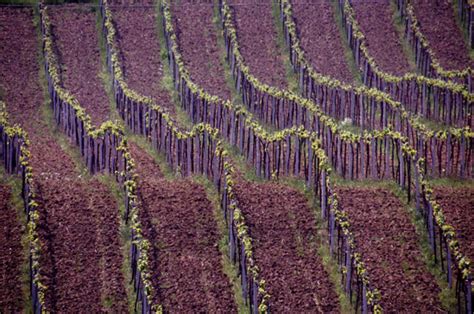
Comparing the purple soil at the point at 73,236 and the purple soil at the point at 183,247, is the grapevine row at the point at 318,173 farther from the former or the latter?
the purple soil at the point at 73,236

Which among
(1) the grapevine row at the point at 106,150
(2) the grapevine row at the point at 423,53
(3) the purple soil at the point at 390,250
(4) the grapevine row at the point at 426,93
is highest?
(2) the grapevine row at the point at 423,53

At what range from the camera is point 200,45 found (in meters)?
39.7

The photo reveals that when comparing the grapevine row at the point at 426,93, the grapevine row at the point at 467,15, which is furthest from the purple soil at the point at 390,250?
the grapevine row at the point at 467,15

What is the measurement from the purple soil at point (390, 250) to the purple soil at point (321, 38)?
459 inches

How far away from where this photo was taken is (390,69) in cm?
3788

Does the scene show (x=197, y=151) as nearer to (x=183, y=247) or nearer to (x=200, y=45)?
(x=183, y=247)

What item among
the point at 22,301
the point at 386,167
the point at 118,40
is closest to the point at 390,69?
the point at 386,167

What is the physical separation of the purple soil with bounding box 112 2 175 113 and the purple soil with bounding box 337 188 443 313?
1117cm

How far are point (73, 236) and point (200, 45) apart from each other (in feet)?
55.8

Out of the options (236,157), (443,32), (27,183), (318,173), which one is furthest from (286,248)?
(443,32)

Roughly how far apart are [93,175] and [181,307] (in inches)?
303

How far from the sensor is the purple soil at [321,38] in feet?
125

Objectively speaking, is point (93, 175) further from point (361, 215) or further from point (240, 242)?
point (361, 215)

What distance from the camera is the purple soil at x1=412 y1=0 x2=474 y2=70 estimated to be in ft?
127
